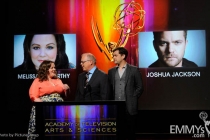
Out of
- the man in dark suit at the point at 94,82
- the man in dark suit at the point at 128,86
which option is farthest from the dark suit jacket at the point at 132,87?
the man in dark suit at the point at 94,82

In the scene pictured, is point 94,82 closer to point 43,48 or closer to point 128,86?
point 128,86

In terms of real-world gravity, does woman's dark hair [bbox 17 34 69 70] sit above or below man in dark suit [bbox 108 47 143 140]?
A: above

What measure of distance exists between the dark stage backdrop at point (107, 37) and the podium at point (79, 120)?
4200 mm

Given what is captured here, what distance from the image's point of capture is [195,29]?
21.6 ft

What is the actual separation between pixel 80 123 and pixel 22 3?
194 inches

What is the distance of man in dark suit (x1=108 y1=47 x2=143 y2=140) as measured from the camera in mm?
5535

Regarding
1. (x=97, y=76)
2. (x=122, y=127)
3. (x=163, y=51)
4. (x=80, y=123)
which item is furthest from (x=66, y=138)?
(x=163, y=51)

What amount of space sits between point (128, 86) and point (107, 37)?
1495 millimetres

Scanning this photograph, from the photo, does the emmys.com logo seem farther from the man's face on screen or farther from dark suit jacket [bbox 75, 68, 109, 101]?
dark suit jacket [bbox 75, 68, 109, 101]

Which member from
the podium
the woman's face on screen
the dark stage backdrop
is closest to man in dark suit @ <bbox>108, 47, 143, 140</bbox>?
the dark stage backdrop

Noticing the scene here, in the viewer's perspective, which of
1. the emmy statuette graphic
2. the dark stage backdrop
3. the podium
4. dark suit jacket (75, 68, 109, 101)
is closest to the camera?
the podium

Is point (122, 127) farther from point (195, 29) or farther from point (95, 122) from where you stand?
point (195, 29)

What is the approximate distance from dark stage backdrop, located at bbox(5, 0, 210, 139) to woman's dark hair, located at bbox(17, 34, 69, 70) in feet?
0.31

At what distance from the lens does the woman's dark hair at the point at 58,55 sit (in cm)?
686
